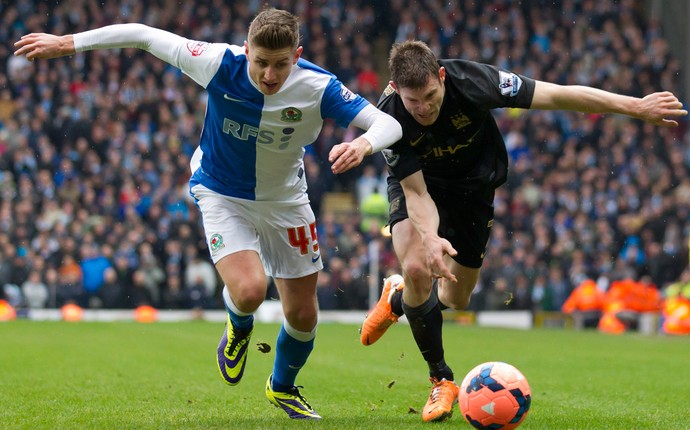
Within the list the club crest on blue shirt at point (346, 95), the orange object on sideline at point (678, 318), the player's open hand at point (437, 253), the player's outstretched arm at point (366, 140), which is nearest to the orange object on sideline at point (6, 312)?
the orange object on sideline at point (678, 318)

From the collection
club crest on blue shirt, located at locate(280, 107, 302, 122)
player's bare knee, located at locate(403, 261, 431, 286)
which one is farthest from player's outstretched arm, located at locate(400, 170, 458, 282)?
club crest on blue shirt, located at locate(280, 107, 302, 122)

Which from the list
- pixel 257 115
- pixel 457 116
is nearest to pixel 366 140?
pixel 257 115

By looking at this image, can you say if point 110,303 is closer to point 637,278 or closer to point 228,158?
point 637,278

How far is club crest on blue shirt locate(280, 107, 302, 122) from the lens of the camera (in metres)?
6.44

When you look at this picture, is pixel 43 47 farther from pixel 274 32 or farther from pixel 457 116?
pixel 457 116

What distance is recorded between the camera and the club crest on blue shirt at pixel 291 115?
6441 millimetres

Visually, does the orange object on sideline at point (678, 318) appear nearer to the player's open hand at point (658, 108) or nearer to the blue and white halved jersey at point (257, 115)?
the player's open hand at point (658, 108)

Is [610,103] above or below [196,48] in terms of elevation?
below

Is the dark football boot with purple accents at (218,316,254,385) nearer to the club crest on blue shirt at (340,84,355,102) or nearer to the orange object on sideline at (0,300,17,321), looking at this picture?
the club crest on blue shirt at (340,84,355,102)

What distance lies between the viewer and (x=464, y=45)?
2573 cm

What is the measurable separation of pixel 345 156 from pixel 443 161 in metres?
1.96

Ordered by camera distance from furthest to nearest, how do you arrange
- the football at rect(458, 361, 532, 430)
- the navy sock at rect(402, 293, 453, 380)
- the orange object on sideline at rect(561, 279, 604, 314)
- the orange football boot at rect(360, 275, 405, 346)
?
the orange object on sideline at rect(561, 279, 604, 314) < the orange football boot at rect(360, 275, 405, 346) < the navy sock at rect(402, 293, 453, 380) < the football at rect(458, 361, 532, 430)

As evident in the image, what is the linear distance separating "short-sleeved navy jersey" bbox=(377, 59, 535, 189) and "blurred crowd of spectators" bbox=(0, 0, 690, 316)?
12661 millimetres

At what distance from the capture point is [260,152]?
664cm
